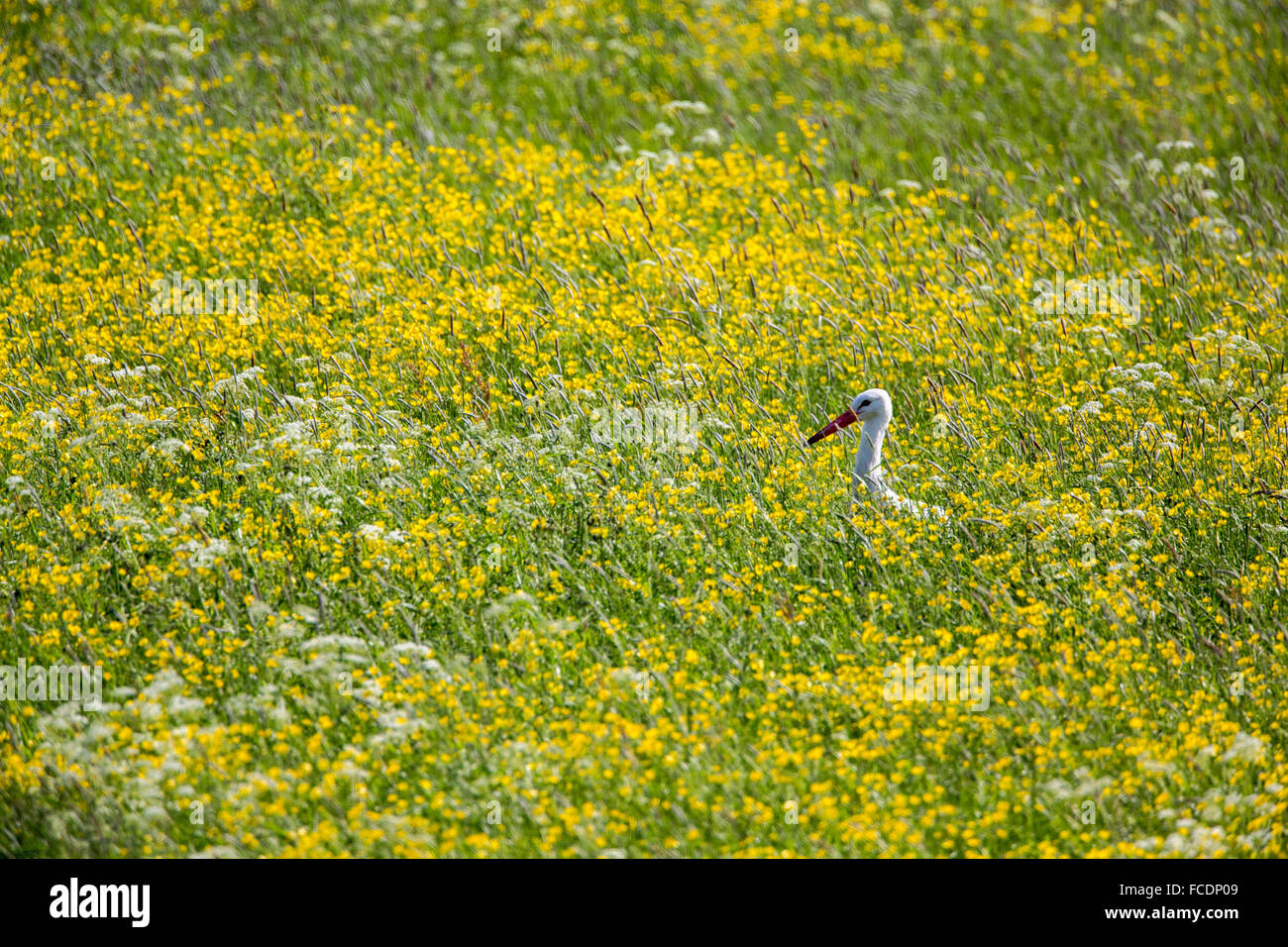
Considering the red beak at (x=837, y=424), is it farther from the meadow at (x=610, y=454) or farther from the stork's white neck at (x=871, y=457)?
the meadow at (x=610, y=454)

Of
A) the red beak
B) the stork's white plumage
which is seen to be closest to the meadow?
the stork's white plumage

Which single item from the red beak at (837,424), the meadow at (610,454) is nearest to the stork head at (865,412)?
the red beak at (837,424)

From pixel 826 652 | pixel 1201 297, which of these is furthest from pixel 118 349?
pixel 1201 297

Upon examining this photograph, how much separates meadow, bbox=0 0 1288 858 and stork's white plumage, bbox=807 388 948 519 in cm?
15

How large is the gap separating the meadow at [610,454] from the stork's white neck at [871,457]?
18 centimetres

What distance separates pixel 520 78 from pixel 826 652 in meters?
9.20

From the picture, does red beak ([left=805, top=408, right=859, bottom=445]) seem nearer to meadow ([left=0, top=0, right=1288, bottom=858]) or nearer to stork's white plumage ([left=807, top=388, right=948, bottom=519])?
stork's white plumage ([left=807, top=388, right=948, bottom=519])

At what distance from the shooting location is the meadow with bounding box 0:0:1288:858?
185 inches

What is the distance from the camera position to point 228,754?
4688mm

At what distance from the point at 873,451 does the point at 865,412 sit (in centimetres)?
28

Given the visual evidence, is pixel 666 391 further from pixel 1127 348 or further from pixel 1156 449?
pixel 1127 348

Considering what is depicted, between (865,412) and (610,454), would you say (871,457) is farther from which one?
(610,454)

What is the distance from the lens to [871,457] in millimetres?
6738

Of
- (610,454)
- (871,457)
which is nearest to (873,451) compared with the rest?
(871,457)
